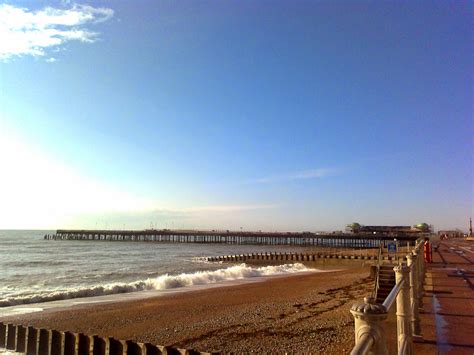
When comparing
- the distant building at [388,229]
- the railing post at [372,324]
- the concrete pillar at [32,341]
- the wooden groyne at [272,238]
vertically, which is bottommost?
the wooden groyne at [272,238]

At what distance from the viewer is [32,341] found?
10289 millimetres

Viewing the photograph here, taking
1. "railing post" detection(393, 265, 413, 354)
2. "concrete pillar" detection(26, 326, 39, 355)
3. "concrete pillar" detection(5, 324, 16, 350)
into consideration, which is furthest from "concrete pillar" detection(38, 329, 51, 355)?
"railing post" detection(393, 265, 413, 354)

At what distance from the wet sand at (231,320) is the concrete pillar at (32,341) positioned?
129 inches

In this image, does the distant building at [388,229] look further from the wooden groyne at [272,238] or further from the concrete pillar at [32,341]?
the concrete pillar at [32,341]

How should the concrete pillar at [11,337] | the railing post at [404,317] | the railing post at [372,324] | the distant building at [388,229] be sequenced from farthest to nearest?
the distant building at [388,229] → the concrete pillar at [11,337] → the railing post at [404,317] → the railing post at [372,324]

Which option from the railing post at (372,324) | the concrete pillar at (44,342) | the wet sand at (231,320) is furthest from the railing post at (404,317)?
the concrete pillar at (44,342)

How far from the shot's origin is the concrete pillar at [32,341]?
10180mm

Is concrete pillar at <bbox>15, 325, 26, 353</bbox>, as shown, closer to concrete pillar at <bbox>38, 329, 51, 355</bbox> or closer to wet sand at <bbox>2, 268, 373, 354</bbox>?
concrete pillar at <bbox>38, 329, 51, 355</bbox>

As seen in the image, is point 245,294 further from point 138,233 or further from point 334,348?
point 138,233

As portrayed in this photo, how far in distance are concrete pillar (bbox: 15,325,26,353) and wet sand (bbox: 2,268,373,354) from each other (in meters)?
3.24

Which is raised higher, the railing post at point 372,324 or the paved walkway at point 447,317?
the railing post at point 372,324

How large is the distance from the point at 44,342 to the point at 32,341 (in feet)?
1.62

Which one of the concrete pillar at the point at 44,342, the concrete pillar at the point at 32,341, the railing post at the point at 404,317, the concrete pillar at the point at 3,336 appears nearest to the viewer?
the railing post at the point at 404,317

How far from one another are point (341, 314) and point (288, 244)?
8703 cm
